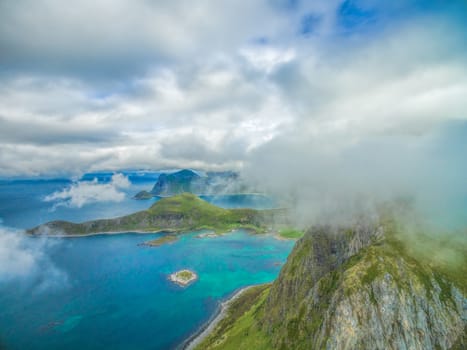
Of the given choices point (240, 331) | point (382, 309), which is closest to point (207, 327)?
point (240, 331)

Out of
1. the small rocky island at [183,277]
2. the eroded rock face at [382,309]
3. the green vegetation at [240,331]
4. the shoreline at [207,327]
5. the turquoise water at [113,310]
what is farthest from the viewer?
the small rocky island at [183,277]

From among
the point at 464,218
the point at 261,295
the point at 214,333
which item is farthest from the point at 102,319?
the point at 464,218

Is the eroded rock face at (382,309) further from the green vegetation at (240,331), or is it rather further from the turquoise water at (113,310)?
the turquoise water at (113,310)

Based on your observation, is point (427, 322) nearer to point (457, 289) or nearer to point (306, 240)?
point (457, 289)

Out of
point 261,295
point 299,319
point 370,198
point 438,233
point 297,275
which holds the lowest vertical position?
point 261,295

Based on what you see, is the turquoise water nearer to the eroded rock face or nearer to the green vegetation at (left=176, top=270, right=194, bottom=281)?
the green vegetation at (left=176, top=270, right=194, bottom=281)

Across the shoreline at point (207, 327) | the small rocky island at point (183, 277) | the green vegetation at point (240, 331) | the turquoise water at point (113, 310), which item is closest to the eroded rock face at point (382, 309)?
the green vegetation at point (240, 331)

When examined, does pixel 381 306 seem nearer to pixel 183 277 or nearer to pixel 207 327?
pixel 207 327
